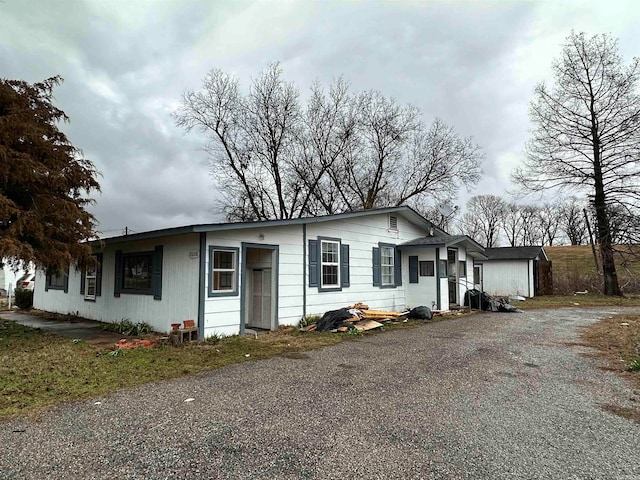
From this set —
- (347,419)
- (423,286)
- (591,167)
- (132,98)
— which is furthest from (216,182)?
(347,419)

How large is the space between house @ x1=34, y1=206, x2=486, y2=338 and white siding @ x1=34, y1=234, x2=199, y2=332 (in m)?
0.03

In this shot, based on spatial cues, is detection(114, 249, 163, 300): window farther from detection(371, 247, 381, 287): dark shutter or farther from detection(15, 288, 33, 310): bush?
detection(15, 288, 33, 310): bush

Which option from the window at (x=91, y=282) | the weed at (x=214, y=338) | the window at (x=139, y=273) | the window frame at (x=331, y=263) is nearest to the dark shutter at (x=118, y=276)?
the window at (x=139, y=273)

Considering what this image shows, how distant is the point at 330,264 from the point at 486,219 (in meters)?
44.3

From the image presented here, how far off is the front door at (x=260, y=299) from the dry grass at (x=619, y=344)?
7.45 m

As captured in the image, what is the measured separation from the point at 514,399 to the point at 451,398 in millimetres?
771

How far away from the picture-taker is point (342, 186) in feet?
90.2

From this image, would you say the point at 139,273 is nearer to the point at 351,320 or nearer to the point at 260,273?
the point at 260,273

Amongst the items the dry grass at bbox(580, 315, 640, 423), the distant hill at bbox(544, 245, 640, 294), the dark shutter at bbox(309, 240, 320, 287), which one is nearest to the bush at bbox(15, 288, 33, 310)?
the dark shutter at bbox(309, 240, 320, 287)

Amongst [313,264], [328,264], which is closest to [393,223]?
[328,264]

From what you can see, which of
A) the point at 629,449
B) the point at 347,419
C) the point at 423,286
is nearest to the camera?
the point at 629,449

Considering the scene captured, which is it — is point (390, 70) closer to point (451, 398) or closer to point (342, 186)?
point (451, 398)

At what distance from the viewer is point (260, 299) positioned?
430 inches

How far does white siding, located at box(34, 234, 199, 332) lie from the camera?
898 cm
